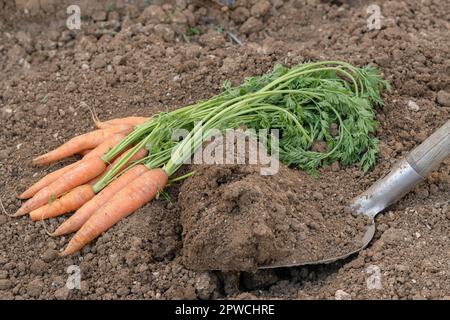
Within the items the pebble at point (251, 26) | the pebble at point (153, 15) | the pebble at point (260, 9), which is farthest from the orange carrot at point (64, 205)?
the pebble at point (260, 9)

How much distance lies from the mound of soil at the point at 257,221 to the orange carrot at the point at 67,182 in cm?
45

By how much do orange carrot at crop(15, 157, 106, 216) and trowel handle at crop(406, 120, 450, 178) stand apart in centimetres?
139

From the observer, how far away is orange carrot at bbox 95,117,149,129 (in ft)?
12.3

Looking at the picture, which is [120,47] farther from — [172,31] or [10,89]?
[10,89]

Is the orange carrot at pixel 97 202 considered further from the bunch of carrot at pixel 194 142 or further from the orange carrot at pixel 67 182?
the orange carrot at pixel 67 182

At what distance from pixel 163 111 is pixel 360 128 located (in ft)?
3.34

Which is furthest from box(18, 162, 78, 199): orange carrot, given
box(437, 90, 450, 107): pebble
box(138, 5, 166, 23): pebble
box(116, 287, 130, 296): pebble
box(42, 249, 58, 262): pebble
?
box(437, 90, 450, 107): pebble

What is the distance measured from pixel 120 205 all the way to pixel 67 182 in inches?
11.9

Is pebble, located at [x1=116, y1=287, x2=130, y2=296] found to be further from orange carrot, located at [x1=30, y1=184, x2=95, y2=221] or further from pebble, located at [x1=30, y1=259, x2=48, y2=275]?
orange carrot, located at [x1=30, y1=184, x2=95, y2=221]

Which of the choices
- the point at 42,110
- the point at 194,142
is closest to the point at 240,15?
the point at 42,110

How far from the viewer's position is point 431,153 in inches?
128

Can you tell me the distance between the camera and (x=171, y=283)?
10.2ft

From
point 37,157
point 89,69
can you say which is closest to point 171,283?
point 37,157

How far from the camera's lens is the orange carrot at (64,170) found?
11.6 feet
